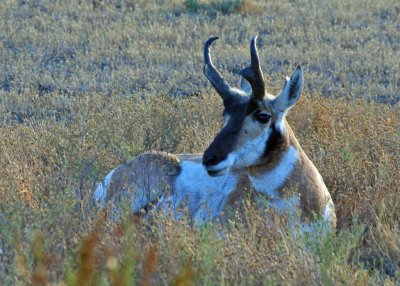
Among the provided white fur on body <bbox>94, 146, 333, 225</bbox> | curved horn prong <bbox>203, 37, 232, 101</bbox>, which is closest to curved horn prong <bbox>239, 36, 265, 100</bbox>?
curved horn prong <bbox>203, 37, 232, 101</bbox>

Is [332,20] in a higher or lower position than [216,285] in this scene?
lower

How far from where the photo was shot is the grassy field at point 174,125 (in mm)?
4809

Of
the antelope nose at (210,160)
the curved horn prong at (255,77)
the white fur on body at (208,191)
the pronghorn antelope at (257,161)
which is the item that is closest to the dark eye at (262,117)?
the pronghorn antelope at (257,161)

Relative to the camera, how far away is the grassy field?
4.81 metres

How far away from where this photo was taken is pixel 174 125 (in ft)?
29.9

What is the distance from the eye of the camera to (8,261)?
5.05 metres

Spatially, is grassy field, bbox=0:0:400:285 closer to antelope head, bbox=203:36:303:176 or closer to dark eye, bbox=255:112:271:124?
antelope head, bbox=203:36:303:176

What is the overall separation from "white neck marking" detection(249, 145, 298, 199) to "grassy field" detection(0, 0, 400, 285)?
0.35 m

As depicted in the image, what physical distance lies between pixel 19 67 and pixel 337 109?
5.35 m

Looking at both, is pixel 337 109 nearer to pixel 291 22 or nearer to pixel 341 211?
pixel 341 211

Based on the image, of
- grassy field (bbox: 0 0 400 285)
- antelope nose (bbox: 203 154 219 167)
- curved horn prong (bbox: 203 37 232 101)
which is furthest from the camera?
curved horn prong (bbox: 203 37 232 101)

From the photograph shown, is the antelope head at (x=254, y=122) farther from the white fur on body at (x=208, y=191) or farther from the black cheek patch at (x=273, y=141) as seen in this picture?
the white fur on body at (x=208, y=191)

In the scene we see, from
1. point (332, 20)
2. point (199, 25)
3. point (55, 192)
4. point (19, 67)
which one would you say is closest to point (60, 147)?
point (55, 192)

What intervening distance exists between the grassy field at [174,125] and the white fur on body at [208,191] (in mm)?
284
